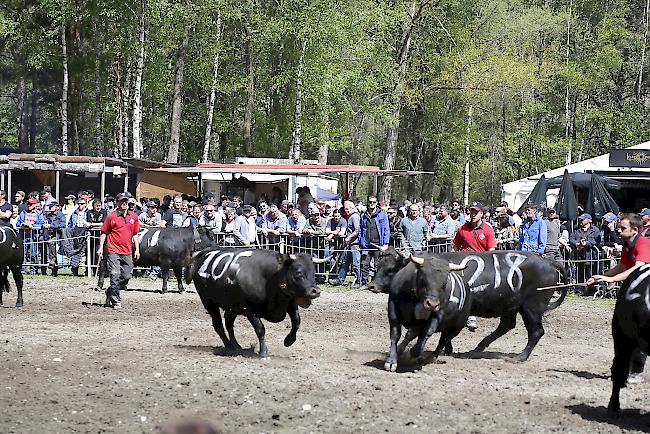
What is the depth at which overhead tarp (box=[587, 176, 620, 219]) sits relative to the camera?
25938 mm

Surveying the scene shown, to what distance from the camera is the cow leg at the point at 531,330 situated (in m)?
13.5

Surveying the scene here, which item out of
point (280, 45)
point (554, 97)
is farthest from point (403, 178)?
point (280, 45)

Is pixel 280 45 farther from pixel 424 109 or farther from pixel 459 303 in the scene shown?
pixel 459 303

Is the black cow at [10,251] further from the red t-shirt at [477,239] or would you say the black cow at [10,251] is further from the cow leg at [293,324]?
the red t-shirt at [477,239]

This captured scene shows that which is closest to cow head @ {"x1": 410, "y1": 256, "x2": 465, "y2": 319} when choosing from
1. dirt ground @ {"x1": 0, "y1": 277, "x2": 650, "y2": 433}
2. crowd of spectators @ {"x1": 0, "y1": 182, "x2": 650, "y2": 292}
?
dirt ground @ {"x1": 0, "y1": 277, "x2": 650, "y2": 433}

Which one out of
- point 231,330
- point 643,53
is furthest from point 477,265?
point 643,53

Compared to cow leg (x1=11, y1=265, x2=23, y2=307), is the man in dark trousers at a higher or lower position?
higher

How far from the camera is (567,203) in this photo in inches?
980

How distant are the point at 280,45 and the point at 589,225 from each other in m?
26.2

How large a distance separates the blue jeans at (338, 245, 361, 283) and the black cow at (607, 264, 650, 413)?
12603 mm

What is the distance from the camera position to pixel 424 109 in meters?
54.9

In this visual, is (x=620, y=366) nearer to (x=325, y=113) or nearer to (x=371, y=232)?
(x=371, y=232)

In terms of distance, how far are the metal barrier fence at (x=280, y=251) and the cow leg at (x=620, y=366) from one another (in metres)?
12.1

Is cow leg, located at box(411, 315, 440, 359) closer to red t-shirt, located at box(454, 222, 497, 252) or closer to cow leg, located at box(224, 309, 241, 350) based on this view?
cow leg, located at box(224, 309, 241, 350)
